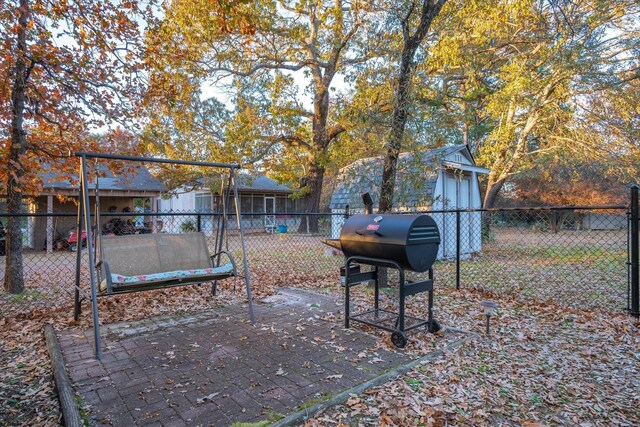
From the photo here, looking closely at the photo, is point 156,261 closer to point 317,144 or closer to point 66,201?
point 66,201

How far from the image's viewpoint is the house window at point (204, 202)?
23.0m

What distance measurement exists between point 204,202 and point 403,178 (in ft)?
61.2

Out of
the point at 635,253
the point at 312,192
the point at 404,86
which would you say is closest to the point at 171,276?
the point at 404,86

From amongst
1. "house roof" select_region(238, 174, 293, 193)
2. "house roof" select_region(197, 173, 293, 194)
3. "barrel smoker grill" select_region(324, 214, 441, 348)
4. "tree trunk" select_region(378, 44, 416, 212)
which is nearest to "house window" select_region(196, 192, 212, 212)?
"house roof" select_region(197, 173, 293, 194)

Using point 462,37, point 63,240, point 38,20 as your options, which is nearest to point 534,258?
point 462,37

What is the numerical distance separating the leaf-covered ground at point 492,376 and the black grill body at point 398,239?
81cm

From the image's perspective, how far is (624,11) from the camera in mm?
9203

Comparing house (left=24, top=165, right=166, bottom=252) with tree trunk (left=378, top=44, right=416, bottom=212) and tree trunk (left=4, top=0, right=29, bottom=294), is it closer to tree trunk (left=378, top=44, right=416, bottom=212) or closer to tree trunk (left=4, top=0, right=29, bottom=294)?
tree trunk (left=4, top=0, right=29, bottom=294)

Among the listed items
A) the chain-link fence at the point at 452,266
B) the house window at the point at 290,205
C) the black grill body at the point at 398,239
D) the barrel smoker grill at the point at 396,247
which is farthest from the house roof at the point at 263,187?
the black grill body at the point at 398,239

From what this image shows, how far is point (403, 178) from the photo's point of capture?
6930mm

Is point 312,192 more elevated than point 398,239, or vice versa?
point 312,192

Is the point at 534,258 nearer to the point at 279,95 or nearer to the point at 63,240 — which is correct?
the point at 279,95

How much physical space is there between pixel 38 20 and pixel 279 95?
994 cm

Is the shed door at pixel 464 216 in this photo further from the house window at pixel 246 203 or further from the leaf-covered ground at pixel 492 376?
the house window at pixel 246 203
